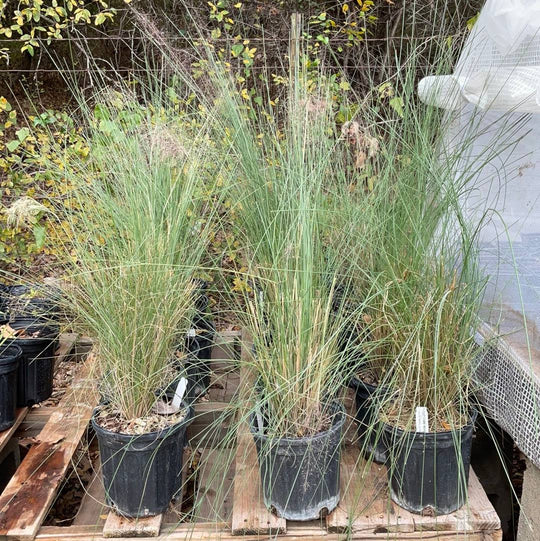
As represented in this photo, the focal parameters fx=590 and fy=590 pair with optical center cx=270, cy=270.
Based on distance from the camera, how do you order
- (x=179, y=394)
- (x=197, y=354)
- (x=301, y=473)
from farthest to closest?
1. (x=197, y=354)
2. (x=179, y=394)
3. (x=301, y=473)

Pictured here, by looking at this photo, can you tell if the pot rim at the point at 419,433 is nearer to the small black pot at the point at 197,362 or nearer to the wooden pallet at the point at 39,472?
the small black pot at the point at 197,362

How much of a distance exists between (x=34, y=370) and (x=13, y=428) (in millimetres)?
238

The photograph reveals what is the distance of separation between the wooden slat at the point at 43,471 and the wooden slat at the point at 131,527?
0.66ft

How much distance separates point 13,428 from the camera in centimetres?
204

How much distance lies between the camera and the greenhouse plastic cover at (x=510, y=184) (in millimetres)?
1646

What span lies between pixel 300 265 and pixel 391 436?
517 mm

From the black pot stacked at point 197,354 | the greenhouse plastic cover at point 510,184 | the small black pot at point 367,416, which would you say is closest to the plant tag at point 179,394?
the black pot stacked at point 197,354

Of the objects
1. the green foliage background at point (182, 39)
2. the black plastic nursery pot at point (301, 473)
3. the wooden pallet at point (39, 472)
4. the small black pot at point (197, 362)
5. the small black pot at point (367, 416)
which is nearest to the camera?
the black plastic nursery pot at point (301, 473)

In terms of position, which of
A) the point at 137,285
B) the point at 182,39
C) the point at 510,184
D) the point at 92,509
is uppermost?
the point at 182,39

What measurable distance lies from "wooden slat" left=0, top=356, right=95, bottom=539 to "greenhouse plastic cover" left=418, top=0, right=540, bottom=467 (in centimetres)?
129

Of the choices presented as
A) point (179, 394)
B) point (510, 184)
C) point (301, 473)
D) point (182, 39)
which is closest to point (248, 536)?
point (301, 473)

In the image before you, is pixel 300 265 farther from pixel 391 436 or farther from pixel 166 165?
pixel 166 165

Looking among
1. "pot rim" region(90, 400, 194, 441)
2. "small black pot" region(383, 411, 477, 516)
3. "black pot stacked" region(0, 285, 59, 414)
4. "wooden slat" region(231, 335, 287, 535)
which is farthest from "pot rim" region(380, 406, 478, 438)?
"black pot stacked" region(0, 285, 59, 414)

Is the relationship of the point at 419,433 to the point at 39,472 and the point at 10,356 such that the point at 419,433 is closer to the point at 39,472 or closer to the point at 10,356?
the point at 39,472
